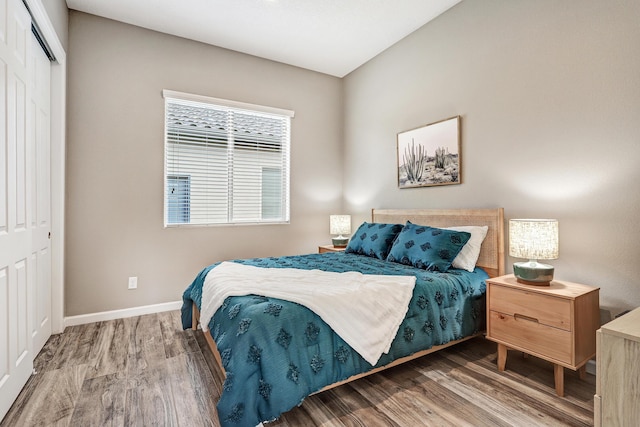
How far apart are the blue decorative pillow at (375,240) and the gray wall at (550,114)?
0.47 meters

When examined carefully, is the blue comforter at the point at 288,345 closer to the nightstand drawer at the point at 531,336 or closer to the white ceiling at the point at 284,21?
the nightstand drawer at the point at 531,336

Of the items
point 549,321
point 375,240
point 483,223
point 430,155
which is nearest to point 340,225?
point 375,240

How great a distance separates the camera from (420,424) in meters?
1.63

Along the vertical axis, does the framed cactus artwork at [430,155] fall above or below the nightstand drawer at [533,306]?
above

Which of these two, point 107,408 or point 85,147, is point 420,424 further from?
point 85,147

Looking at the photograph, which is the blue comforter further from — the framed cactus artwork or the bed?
the framed cactus artwork

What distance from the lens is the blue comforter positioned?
4.89 feet

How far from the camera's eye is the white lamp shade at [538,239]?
2020 millimetres

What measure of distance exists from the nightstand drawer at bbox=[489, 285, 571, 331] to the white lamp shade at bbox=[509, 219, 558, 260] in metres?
0.25

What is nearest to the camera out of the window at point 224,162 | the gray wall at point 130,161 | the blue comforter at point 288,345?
the blue comforter at point 288,345

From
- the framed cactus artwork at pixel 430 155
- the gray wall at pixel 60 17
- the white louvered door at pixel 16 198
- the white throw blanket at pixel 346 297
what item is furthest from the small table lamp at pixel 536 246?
the gray wall at pixel 60 17

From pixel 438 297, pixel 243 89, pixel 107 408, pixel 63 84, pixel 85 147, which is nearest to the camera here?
pixel 107 408

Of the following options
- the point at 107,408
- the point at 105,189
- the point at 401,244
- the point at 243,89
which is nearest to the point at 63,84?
the point at 105,189

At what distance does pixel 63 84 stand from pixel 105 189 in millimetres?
965
